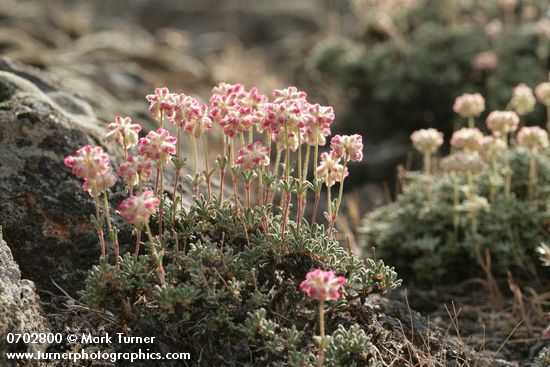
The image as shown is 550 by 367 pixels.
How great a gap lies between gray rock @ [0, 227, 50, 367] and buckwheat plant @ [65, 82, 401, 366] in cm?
23

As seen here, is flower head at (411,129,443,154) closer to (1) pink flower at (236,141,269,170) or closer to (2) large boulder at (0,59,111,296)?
(1) pink flower at (236,141,269,170)

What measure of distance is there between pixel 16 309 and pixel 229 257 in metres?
0.79

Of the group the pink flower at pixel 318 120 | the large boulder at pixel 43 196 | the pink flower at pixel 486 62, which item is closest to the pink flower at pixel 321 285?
the pink flower at pixel 318 120

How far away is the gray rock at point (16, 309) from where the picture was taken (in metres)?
2.54

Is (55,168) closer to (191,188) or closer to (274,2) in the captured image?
(191,188)

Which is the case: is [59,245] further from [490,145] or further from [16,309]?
[490,145]

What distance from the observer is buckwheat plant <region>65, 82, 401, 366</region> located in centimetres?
264

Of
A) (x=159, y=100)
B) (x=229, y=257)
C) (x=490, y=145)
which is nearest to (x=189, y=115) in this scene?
(x=159, y=100)

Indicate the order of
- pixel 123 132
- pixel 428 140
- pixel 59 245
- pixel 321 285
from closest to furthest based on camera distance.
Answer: pixel 321 285
pixel 123 132
pixel 59 245
pixel 428 140

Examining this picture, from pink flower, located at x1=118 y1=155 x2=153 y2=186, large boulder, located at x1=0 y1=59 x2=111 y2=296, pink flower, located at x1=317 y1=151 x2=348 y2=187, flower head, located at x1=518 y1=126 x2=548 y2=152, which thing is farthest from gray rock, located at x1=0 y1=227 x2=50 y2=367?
flower head, located at x1=518 y1=126 x2=548 y2=152

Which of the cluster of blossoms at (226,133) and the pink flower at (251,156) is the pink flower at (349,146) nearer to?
the cluster of blossoms at (226,133)

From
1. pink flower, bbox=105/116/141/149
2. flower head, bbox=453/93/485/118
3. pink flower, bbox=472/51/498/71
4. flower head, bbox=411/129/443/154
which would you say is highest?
pink flower, bbox=472/51/498/71

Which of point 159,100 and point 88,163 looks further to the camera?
point 159,100

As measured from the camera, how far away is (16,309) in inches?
104
